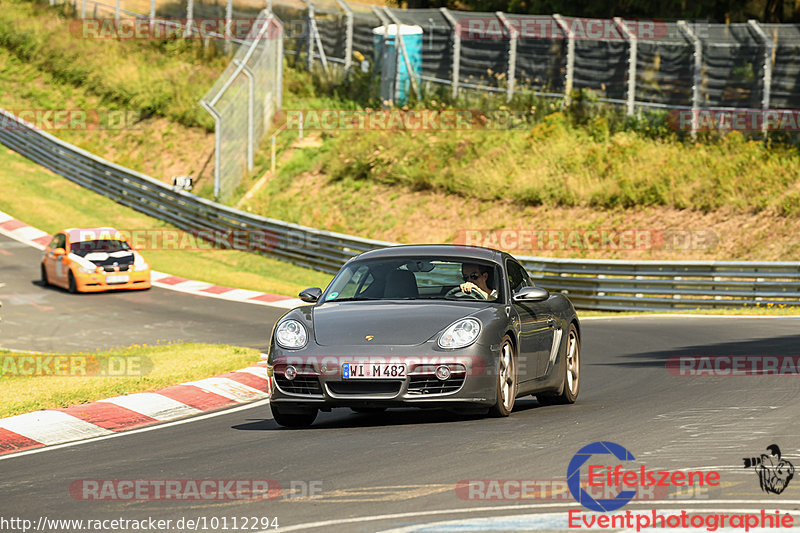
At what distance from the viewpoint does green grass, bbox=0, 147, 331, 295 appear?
29422 mm

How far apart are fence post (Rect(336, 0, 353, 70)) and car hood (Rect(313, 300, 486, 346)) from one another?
31.4 m

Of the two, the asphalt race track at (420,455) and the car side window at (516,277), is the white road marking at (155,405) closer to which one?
the asphalt race track at (420,455)

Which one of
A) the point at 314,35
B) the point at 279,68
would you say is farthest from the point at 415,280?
the point at 314,35

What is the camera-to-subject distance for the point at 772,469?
691 centimetres

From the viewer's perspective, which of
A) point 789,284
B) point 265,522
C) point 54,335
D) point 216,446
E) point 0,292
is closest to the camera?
point 265,522

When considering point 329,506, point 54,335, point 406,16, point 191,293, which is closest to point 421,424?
point 329,506

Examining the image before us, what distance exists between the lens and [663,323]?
68.5ft

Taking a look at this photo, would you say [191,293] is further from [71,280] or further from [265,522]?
[265,522]

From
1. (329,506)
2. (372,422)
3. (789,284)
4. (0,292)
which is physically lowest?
(0,292)

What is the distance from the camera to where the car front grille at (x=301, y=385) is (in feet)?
29.7

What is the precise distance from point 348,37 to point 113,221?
1074 cm

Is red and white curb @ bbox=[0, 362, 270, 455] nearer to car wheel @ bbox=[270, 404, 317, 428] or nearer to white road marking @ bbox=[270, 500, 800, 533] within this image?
car wheel @ bbox=[270, 404, 317, 428]

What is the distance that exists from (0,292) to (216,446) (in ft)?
61.6

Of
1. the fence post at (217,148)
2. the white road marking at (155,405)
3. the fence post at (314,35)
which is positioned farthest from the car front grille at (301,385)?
the fence post at (314,35)
